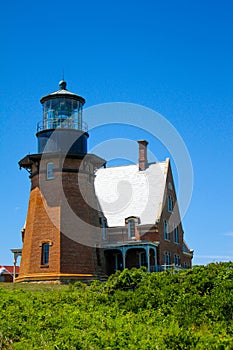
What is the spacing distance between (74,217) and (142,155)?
975cm

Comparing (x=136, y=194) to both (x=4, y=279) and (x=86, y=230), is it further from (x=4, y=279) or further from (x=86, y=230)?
(x=4, y=279)

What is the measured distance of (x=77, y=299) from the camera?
15781mm

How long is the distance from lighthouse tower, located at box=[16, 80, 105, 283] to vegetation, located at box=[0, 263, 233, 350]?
9.89 meters

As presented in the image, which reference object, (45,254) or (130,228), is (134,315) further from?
(130,228)

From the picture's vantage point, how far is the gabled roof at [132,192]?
33.0 metres

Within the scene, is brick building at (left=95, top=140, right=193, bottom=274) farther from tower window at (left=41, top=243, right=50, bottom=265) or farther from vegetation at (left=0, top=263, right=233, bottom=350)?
vegetation at (left=0, top=263, right=233, bottom=350)

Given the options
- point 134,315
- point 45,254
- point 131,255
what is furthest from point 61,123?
point 134,315

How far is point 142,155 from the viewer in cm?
3597

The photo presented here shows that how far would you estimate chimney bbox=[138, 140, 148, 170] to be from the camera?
3583cm

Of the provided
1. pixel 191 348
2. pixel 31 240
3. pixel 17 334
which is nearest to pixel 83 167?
pixel 31 240

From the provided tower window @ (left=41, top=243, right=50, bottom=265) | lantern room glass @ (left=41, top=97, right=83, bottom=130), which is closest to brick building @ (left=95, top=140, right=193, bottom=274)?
tower window @ (left=41, top=243, right=50, bottom=265)

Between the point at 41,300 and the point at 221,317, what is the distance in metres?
5.82

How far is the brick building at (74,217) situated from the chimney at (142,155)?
2351mm

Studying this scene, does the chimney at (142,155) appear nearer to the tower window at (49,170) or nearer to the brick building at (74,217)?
the brick building at (74,217)
